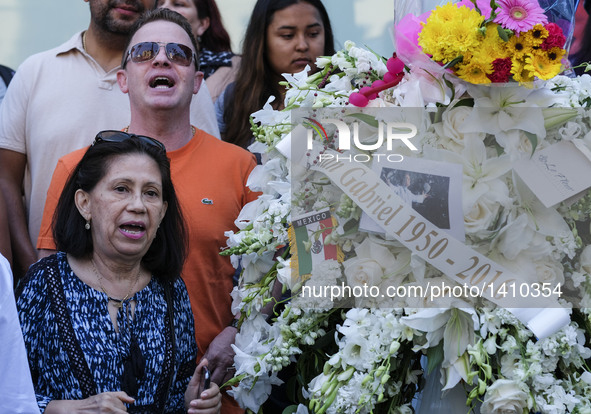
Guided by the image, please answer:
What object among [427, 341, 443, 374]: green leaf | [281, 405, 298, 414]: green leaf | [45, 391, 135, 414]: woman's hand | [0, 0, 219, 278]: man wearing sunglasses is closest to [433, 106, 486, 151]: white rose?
[427, 341, 443, 374]: green leaf

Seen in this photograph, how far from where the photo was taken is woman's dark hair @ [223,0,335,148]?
150 inches

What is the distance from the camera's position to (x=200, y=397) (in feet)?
8.31

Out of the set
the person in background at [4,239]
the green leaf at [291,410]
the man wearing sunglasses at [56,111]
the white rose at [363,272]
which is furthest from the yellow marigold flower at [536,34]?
the person in background at [4,239]

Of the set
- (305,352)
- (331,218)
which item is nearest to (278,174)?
(331,218)

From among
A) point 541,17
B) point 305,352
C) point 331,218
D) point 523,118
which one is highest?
point 541,17

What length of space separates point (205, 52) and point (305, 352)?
2218mm

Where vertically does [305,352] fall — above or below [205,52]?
below

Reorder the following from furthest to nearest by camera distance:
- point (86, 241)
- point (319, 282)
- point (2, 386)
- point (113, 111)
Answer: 1. point (113, 111)
2. point (86, 241)
3. point (319, 282)
4. point (2, 386)

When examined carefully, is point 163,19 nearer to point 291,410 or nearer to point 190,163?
point 190,163

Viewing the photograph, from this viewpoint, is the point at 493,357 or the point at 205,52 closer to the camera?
the point at 493,357

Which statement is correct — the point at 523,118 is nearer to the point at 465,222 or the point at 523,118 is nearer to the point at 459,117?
the point at 459,117

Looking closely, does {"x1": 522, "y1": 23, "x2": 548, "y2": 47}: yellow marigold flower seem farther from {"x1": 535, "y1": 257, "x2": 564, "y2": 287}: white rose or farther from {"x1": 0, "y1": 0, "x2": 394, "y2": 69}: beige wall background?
{"x1": 0, "y1": 0, "x2": 394, "y2": 69}: beige wall background

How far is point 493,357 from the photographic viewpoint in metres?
2.09

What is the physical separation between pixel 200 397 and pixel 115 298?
36cm
